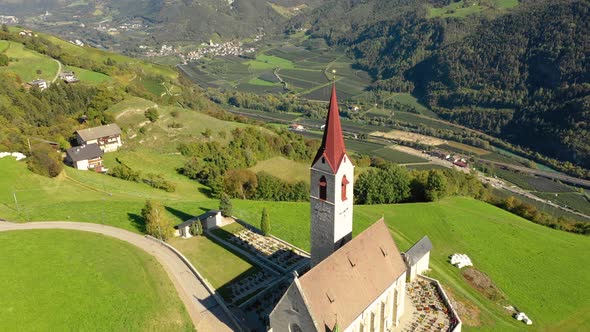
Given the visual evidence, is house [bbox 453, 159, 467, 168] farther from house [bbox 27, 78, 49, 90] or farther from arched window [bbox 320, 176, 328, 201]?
house [bbox 27, 78, 49, 90]

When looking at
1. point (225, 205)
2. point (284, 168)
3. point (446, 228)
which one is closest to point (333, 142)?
point (225, 205)

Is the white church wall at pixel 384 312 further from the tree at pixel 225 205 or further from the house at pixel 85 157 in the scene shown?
the house at pixel 85 157

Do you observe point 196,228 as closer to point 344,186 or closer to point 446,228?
point 344,186

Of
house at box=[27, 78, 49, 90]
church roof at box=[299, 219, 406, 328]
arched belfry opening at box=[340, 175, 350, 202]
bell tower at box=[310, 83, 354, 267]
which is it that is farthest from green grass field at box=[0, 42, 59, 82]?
church roof at box=[299, 219, 406, 328]

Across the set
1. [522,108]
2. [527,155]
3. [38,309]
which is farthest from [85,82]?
[522,108]

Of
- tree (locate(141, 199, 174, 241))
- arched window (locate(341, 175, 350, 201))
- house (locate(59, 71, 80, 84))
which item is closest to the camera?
arched window (locate(341, 175, 350, 201))

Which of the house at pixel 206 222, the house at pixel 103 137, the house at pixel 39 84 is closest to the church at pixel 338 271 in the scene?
the house at pixel 206 222
